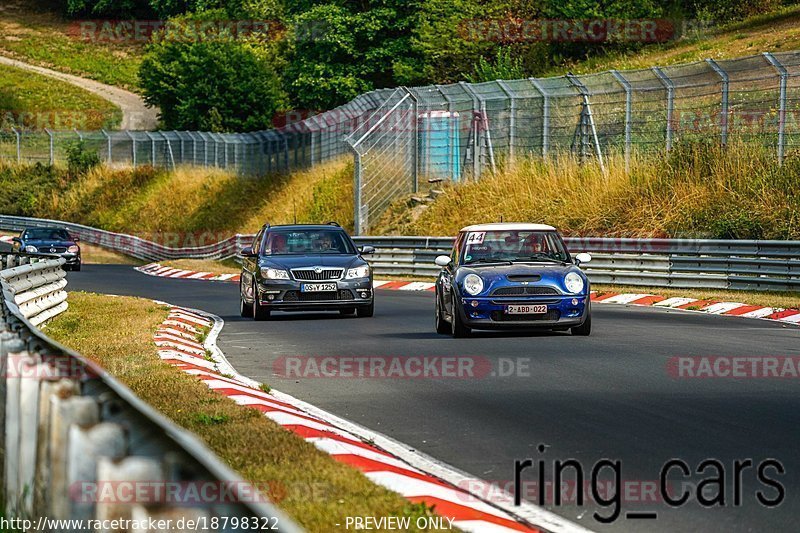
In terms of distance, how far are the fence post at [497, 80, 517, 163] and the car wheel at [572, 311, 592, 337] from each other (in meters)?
21.2

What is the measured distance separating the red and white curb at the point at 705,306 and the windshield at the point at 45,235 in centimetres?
2228

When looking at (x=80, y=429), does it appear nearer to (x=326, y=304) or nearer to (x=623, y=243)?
(x=326, y=304)

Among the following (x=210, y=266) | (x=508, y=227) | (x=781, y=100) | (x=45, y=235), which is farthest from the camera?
(x=210, y=266)

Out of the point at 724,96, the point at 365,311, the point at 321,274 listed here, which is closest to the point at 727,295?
the point at 365,311

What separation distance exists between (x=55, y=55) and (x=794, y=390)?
118 metres

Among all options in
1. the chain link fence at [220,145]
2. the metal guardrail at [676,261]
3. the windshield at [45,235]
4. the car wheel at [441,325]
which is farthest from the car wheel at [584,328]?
the windshield at [45,235]

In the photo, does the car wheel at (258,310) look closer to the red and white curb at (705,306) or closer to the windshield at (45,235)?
the red and white curb at (705,306)

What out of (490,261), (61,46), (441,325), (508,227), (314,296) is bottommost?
Result: (314,296)

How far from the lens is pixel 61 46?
126 metres

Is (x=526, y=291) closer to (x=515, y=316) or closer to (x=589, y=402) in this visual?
(x=515, y=316)

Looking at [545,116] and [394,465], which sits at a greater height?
[545,116]

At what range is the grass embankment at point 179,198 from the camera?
50281mm

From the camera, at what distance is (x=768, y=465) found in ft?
26.4

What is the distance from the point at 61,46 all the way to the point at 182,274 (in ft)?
284
